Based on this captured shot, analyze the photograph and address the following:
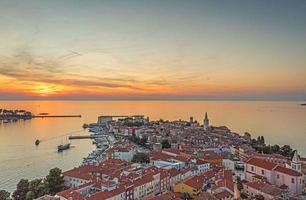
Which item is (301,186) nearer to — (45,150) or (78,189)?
(78,189)

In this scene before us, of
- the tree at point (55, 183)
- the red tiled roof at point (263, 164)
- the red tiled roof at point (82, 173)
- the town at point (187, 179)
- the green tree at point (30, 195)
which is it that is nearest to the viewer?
the town at point (187, 179)

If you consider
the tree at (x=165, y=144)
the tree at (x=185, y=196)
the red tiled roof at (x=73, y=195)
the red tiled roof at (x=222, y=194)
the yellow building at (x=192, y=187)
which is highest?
the red tiled roof at (x=73, y=195)

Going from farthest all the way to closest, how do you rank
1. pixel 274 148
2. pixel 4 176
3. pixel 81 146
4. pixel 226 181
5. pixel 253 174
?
pixel 81 146, pixel 274 148, pixel 4 176, pixel 253 174, pixel 226 181

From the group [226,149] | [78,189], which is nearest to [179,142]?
[226,149]

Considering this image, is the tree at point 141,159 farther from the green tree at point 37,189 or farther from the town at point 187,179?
Result: the green tree at point 37,189

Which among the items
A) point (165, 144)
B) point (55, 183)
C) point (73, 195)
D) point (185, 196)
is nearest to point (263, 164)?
point (185, 196)

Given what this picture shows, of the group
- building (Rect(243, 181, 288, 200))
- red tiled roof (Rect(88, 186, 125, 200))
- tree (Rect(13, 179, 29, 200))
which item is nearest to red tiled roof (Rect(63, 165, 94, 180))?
tree (Rect(13, 179, 29, 200))

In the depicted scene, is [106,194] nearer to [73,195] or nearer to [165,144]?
[73,195]

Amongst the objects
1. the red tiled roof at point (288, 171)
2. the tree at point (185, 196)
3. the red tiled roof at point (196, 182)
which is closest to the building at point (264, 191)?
the red tiled roof at point (288, 171)
